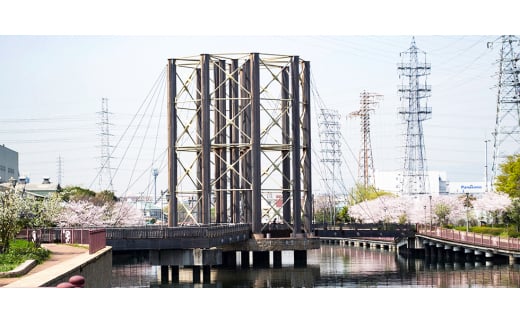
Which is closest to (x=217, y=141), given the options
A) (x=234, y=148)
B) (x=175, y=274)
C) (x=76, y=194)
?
(x=234, y=148)

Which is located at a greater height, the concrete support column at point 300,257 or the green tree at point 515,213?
the green tree at point 515,213

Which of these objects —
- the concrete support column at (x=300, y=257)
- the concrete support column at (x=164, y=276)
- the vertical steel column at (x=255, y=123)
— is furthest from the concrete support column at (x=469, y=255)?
the concrete support column at (x=164, y=276)

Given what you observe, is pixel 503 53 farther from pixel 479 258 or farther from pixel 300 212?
pixel 300 212

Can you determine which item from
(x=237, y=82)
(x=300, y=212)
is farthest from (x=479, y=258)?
(x=237, y=82)

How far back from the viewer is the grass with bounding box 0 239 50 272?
37125 mm

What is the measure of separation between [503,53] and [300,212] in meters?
22.9

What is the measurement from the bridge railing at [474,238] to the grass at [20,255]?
1244 inches

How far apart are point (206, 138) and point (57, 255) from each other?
82.2 ft

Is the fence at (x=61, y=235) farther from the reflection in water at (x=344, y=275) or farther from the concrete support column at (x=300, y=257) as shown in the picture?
the concrete support column at (x=300, y=257)

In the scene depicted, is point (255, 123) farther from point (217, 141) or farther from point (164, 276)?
point (164, 276)

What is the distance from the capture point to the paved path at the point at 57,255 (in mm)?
33625

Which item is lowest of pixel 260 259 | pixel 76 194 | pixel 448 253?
pixel 448 253

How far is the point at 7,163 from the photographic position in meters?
103

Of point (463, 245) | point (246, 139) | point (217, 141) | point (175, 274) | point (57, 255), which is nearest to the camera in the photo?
point (57, 255)
